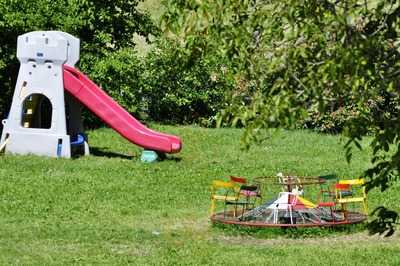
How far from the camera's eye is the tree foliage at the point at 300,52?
14.3 feet

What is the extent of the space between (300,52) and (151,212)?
854 centimetres

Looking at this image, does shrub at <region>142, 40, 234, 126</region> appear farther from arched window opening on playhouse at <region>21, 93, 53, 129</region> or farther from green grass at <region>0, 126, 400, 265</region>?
arched window opening on playhouse at <region>21, 93, 53, 129</region>

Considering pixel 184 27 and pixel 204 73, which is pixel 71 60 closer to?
pixel 204 73

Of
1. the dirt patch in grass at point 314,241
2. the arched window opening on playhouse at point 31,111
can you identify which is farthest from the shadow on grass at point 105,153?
the dirt patch in grass at point 314,241

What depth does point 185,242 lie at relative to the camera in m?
11.0

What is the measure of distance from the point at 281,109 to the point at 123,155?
1441 cm

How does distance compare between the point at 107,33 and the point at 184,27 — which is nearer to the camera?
the point at 184,27

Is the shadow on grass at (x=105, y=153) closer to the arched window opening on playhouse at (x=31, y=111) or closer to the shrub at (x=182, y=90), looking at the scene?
the arched window opening on playhouse at (x=31, y=111)

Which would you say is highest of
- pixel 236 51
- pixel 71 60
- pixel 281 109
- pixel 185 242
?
pixel 71 60

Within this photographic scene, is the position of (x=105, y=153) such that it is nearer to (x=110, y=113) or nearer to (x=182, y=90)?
(x=110, y=113)

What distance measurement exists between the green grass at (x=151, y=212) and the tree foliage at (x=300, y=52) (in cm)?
137

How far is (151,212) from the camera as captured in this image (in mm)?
12852

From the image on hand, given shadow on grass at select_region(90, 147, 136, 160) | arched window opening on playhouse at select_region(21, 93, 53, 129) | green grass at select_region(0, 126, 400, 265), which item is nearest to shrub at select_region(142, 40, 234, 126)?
green grass at select_region(0, 126, 400, 265)

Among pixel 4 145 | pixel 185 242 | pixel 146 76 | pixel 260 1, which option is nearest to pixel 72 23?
pixel 146 76
